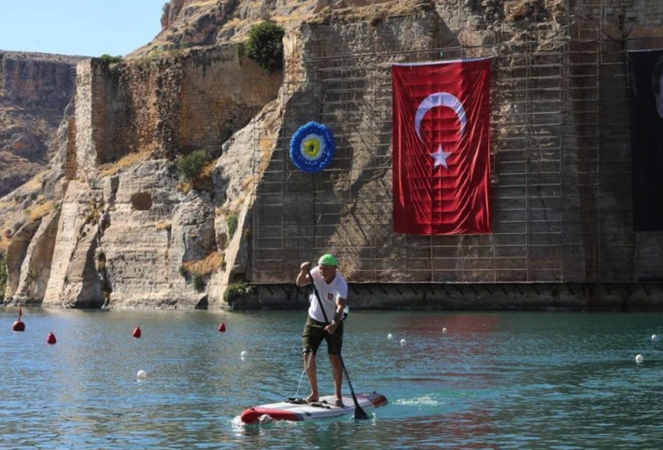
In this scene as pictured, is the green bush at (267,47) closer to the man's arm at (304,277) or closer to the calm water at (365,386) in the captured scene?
the calm water at (365,386)

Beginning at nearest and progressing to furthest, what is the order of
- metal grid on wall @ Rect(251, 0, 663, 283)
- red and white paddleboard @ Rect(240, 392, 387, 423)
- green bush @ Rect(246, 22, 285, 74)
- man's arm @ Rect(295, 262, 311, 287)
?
red and white paddleboard @ Rect(240, 392, 387, 423)
man's arm @ Rect(295, 262, 311, 287)
metal grid on wall @ Rect(251, 0, 663, 283)
green bush @ Rect(246, 22, 285, 74)

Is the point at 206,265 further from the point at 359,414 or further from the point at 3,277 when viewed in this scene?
the point at 359,414

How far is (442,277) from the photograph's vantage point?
57.7 meters

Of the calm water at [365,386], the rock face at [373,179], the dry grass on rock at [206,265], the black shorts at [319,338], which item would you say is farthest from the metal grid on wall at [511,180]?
the black shorts at [319,338]

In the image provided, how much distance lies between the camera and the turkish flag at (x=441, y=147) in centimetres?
5719

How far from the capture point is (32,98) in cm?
13462

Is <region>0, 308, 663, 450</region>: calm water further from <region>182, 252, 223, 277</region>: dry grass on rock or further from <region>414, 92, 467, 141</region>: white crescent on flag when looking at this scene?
<region>182, 252, 223, 277</region>: dry grass on rock

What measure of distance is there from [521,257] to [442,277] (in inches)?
134

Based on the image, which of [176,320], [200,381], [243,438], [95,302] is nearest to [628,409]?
[243,438]

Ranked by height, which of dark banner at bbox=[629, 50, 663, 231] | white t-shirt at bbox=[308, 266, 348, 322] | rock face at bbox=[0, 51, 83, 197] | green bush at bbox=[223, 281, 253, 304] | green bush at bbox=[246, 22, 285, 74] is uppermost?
rock face at bbox=[0, 51, 83, 197]

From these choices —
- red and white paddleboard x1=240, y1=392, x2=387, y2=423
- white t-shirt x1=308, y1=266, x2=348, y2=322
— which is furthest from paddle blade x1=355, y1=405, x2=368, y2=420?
white t-shirt x1=308, y1=266, x2=348, y2=322

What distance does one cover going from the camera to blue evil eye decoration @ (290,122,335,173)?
2352 inches

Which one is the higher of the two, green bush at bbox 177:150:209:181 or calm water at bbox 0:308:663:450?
green bush at bbox 177:150:209:181

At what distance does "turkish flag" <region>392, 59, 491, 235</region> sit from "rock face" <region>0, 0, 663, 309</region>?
0.67 meters
